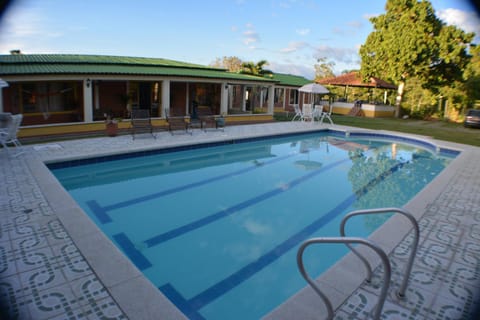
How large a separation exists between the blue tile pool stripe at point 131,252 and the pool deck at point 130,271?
2.25 feet

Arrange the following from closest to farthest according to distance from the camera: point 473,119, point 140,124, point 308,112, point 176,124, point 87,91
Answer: point 140,124, point 87,91, point 176,124, point 308,112, point 473,119

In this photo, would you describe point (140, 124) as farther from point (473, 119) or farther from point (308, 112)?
point (473, 119)

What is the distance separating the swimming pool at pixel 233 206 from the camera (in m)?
4.47

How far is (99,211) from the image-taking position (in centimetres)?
662

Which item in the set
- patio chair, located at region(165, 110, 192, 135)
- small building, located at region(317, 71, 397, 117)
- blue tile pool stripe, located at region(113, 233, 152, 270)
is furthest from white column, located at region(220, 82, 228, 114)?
small building, located at region(317, 71, 397, 117)

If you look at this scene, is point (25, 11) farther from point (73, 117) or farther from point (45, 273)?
point (73, 117)

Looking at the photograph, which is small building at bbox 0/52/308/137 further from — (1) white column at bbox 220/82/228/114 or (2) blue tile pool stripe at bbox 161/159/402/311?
(2) blue tile pool stripe at bbox 161/159/402/311

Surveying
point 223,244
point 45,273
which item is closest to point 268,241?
point 223,244

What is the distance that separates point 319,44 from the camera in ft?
152

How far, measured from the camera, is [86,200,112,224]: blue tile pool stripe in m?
6.24

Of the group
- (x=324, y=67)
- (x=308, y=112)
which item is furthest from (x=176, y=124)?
(x=324, y=67)

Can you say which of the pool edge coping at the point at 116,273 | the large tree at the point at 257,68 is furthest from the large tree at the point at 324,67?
the pool edge coping at the point at 116,273

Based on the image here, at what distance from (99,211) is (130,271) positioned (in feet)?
10.9

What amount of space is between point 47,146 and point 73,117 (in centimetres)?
519
